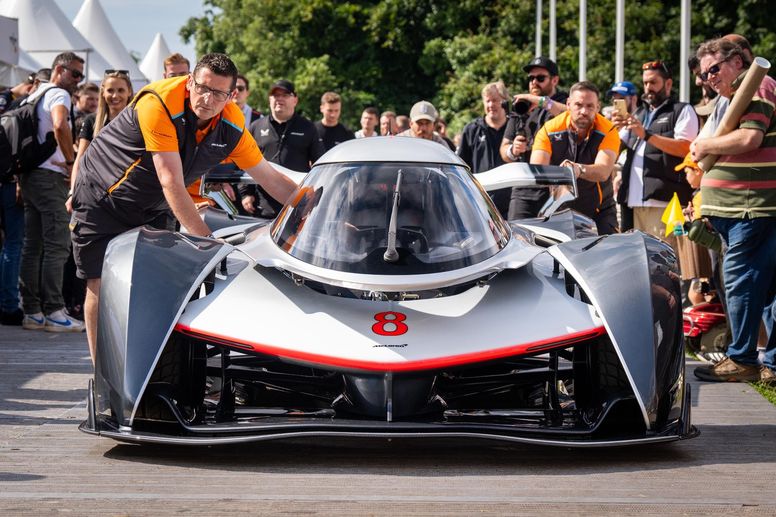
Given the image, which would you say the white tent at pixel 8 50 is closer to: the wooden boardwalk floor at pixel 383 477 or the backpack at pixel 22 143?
the backpack at pixel 22 143

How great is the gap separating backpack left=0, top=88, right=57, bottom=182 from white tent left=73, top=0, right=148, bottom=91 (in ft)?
82.6

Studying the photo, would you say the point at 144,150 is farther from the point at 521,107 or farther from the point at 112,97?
the point at 521,107

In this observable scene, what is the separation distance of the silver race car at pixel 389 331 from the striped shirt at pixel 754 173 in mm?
1870

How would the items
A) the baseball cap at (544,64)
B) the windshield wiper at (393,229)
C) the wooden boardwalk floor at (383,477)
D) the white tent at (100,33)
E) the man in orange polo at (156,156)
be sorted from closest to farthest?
1. the wooden boardwalk floor at (383,477)
2. the windshield wiper at (393,229)
3. the man in orange polo at (156,156)
4. the baseball cap at (544,64)
5. the white tent at (100,33)

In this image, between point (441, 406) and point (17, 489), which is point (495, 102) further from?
point (17, 489)

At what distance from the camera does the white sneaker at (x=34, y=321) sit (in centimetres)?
1061

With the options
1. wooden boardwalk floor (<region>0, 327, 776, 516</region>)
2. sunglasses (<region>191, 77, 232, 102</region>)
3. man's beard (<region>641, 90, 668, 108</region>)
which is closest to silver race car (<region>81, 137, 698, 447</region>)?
wooden boardwalk floor (<region>0, 327, 776, 516</region>)

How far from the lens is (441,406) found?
5.12 m

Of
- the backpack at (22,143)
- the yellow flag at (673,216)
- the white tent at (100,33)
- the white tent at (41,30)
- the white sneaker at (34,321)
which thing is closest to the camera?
the yellow flag at (673,216)

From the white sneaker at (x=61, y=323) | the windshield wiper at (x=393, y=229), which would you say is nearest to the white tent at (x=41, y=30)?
the white sneaker at (x=61, y=323)

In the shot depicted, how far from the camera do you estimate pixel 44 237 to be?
10.4 metres

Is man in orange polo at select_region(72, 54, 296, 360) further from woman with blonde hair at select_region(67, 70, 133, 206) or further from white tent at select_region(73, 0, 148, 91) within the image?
white tent at select_region(73, 0, 148, 91)

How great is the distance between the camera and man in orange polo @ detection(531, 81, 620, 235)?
9125 mm

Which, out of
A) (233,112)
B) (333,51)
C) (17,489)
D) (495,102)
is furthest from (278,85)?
(333,51)
